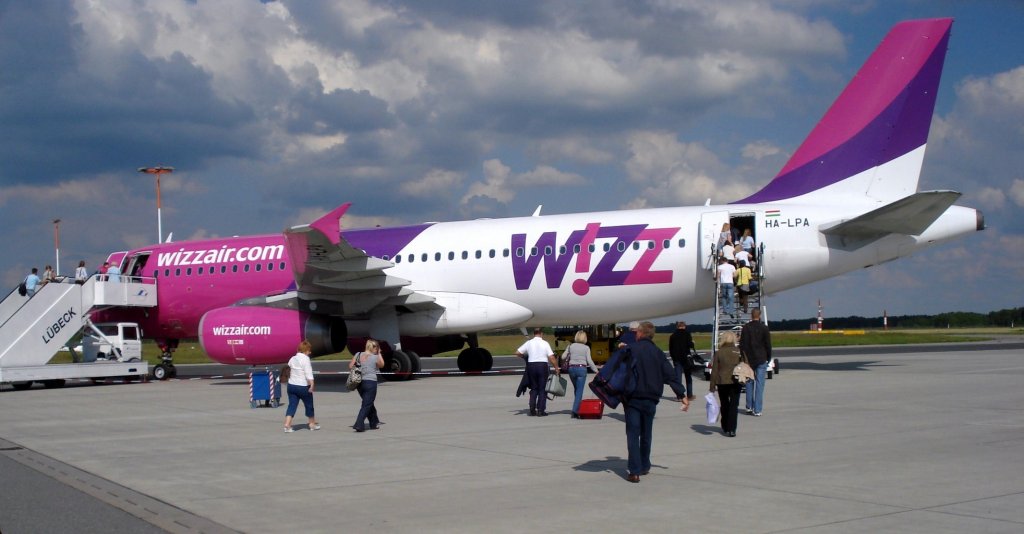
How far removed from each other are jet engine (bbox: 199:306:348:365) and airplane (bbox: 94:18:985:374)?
0.11ft

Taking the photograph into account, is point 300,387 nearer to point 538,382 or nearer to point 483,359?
point 538,382

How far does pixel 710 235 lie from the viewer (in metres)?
21.4

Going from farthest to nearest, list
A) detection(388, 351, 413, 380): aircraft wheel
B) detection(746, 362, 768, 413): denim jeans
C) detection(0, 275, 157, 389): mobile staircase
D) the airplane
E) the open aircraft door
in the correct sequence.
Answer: detection(0, 275, 157, 389): mobile staircase < detection(388, 351, 413, 380): aircraft wheel < the open aircraft door < the airplane < detection(746, 362, 768, 413): denim jeans

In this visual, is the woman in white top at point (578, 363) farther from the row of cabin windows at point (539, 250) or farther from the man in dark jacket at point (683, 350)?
the row of cabin windows at point (539, 250)

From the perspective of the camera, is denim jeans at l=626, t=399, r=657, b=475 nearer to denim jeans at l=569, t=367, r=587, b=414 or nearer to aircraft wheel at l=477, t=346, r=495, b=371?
denim jeans at l=569, t=367, r=587, b=414

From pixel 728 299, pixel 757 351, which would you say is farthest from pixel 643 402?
pixel 728 299

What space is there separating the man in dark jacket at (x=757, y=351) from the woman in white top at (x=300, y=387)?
6.17m

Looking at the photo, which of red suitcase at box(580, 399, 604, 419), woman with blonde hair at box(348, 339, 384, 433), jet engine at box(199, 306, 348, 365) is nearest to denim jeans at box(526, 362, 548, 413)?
red suitcase at box(580, 399, 604, 419)

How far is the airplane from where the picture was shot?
20.9 m

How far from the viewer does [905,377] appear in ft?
65.2

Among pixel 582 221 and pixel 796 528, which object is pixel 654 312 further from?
pixel 796 528

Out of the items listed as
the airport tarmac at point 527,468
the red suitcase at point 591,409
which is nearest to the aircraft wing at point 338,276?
the airport tarmac at point 527,468

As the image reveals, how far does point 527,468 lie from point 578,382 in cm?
490

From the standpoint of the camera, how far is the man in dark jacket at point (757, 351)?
13164 millimetres
